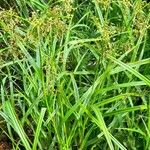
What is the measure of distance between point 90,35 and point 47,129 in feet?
2.79

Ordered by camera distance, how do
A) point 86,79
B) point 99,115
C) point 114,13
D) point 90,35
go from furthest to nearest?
point 114,13, point 90,35, point 86,79, point 99,115

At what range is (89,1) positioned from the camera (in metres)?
3.76

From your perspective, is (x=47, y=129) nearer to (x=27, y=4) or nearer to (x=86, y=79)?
(x=86, y=79)

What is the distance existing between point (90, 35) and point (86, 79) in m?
0.40

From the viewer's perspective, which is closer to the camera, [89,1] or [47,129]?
[47,129]

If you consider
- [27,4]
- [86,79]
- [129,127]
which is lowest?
[129,127]

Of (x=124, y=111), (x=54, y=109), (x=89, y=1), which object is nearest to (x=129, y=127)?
(x=124, y=111)

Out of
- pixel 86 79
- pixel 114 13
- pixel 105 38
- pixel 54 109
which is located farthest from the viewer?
pixel 114 13

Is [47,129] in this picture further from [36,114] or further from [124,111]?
[124,111]

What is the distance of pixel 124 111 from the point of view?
242cm

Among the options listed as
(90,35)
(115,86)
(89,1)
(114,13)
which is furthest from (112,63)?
(89,1)

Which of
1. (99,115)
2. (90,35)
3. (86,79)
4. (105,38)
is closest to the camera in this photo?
(105,38)

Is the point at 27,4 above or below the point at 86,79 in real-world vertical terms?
above

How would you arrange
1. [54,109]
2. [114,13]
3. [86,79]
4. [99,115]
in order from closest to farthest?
[99,115]
[54,109]
[86,79]
[114,13]
